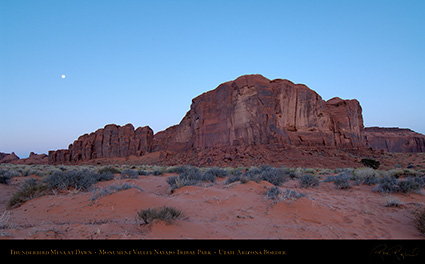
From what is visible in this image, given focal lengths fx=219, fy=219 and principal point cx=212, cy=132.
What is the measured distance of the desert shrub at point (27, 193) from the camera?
6.16m

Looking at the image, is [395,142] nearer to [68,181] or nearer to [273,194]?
[273,194]

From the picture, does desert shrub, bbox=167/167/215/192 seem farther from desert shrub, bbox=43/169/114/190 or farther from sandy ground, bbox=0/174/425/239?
desert shrub, bbox=43/169/114/190

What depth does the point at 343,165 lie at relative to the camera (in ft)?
90.6

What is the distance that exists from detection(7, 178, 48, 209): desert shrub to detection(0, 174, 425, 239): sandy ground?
0.80ft

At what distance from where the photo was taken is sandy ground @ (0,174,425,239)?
11.8ft

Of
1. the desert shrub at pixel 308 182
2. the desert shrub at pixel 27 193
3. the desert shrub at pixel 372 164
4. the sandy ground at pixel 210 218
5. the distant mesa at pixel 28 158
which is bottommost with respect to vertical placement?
the desert shrub at pixel 372 164

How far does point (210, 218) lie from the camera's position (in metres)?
4.81

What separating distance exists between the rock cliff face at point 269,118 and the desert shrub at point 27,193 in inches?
1130

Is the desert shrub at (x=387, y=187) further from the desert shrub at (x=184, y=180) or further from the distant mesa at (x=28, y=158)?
the distant mesa at (x=28, y=158)

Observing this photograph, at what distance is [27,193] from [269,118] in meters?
31.8

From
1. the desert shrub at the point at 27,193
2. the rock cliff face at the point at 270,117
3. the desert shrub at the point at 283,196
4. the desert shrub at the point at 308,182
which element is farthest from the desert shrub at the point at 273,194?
the rock cliff face at the point at 270,117

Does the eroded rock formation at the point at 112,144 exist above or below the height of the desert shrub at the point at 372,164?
above
